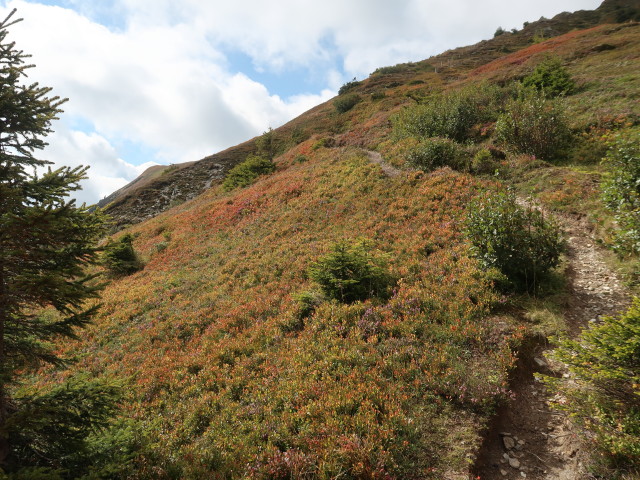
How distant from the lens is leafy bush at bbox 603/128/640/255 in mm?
7508

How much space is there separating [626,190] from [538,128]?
1267 cm

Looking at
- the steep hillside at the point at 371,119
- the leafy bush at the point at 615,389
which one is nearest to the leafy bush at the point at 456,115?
the steep hillside at the point at 371,119

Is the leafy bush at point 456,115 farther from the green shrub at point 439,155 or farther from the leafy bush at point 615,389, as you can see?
the leafy bush at point 615,389

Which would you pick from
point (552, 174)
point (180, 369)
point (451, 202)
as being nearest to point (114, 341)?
point (180, 369)

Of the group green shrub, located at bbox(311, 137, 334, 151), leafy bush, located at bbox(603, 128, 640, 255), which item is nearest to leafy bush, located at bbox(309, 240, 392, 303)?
leafy bush, located at bbox(603, 128, 640, 255)

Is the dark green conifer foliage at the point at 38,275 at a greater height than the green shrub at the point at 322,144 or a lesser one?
lesser

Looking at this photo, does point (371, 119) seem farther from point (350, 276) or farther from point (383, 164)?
point (350, 276)

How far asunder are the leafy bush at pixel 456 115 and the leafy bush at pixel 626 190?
1744 centimetres

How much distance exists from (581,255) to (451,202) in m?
6.38

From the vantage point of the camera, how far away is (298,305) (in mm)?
11008

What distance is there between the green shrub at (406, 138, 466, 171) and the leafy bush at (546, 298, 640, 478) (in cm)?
1723

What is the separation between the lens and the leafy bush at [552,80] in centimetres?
2608

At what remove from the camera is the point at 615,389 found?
4863 millimetres

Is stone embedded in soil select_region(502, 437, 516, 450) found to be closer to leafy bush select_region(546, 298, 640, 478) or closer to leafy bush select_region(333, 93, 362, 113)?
leafy bush select_region(546, 298, 640, 478)
